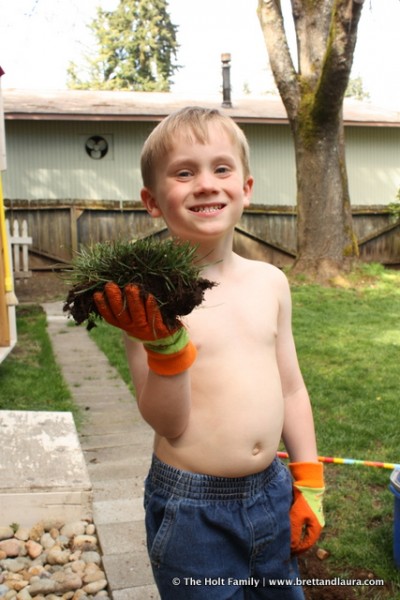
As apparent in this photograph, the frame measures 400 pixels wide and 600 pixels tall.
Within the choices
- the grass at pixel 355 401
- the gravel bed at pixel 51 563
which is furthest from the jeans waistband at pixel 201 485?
the grass at pixel 355 401

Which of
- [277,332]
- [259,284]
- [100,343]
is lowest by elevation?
[100,343]

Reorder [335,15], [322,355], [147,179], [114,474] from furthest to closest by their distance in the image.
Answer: [335,15]
[322,355]
[114,474]
[147,179]

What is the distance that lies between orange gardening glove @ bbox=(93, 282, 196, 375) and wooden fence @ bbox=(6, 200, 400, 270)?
39.8ft

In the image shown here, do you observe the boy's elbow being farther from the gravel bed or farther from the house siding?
the house siding

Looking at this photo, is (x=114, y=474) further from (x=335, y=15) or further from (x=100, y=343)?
(x=335, y=15)

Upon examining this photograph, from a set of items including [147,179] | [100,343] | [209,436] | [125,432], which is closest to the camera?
[209,436]

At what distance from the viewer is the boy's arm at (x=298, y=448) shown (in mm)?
1834

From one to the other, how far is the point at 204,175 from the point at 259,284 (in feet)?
1.19

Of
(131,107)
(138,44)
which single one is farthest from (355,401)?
(138,44)

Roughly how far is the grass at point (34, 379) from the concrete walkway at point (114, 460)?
0.11 metres

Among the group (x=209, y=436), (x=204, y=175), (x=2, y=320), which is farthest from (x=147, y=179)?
(x=2, y=320)

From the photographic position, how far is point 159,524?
5.59ft

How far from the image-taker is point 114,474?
3.72 m

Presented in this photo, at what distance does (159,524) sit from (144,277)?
0.71m
